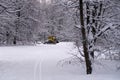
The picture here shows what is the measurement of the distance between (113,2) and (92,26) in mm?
1786

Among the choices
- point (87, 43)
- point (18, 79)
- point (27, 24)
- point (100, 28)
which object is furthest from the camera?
point (27, 24)

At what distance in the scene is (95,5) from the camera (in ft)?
43.5

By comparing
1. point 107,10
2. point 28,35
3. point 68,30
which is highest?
point 107,10

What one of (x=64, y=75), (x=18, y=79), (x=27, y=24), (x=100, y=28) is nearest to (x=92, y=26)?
(x=100, y=28)

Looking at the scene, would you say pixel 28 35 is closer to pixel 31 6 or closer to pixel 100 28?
pixel 31 6

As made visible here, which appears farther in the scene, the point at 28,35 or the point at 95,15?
the point at 28,35

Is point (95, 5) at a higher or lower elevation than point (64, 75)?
higher

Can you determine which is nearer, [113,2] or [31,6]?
[113,2]

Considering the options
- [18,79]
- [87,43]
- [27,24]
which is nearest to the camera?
[18,79]

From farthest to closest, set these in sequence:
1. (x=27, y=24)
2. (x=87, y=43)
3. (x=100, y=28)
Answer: (x=27, y=24), (x=100, y=28), (x=87, y=43)

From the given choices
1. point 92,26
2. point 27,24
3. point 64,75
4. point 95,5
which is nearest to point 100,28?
point 92,26

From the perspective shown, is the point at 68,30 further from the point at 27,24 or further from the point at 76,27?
the point at 27,24

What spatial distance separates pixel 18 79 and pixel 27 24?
32083 millimetres

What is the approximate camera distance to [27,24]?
Result: 142 feet
